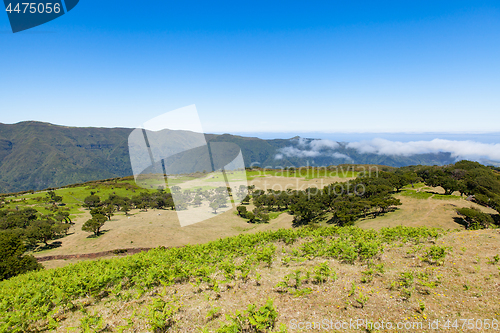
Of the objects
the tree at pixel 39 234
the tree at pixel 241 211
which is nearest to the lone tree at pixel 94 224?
the tree at pixel 39 234

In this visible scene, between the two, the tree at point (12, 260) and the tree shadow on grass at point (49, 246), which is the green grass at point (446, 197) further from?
the tree shadow on grass at point (49, 246)

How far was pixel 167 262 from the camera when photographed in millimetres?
13297

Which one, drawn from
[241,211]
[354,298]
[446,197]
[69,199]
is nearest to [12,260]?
[354,298]

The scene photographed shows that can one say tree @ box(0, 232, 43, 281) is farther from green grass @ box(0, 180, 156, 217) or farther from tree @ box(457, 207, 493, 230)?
green grass @ box(0, 180, 156, 217)

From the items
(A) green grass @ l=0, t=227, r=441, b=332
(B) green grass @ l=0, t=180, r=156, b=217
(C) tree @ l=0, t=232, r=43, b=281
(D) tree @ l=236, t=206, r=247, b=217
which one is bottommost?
(B) green grass @ l=0, t=180, r=156, b=217

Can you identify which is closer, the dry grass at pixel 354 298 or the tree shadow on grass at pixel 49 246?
the dry grass at pixel 354 298

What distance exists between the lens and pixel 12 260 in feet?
67.9

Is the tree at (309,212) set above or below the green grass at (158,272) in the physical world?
below

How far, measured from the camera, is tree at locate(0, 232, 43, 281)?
20.1 metres

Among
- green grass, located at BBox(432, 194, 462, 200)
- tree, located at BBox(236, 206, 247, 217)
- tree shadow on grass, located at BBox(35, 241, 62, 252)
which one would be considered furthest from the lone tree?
green grass, located at BBox(432, 194, 462, 200)

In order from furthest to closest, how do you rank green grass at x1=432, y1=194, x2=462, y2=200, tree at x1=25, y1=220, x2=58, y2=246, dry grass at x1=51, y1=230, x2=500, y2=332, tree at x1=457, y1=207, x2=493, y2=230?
green grass at x1=432, y1=194, x2=462, y2=200
tree at x1=25, y1=220, x2=58, y2=246
tree at x1=457, y1=207, x2=493, y2=230
dry grass at x1=51, y1=230, x2=500, y2=332

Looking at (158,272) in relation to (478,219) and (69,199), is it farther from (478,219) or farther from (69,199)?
(69,199)

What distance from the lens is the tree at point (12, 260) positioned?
20062 mm

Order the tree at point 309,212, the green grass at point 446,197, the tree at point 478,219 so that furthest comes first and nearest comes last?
1. the tree at point 309,212
2. the green grass at point 446,197
3. the tree at point 478,219
